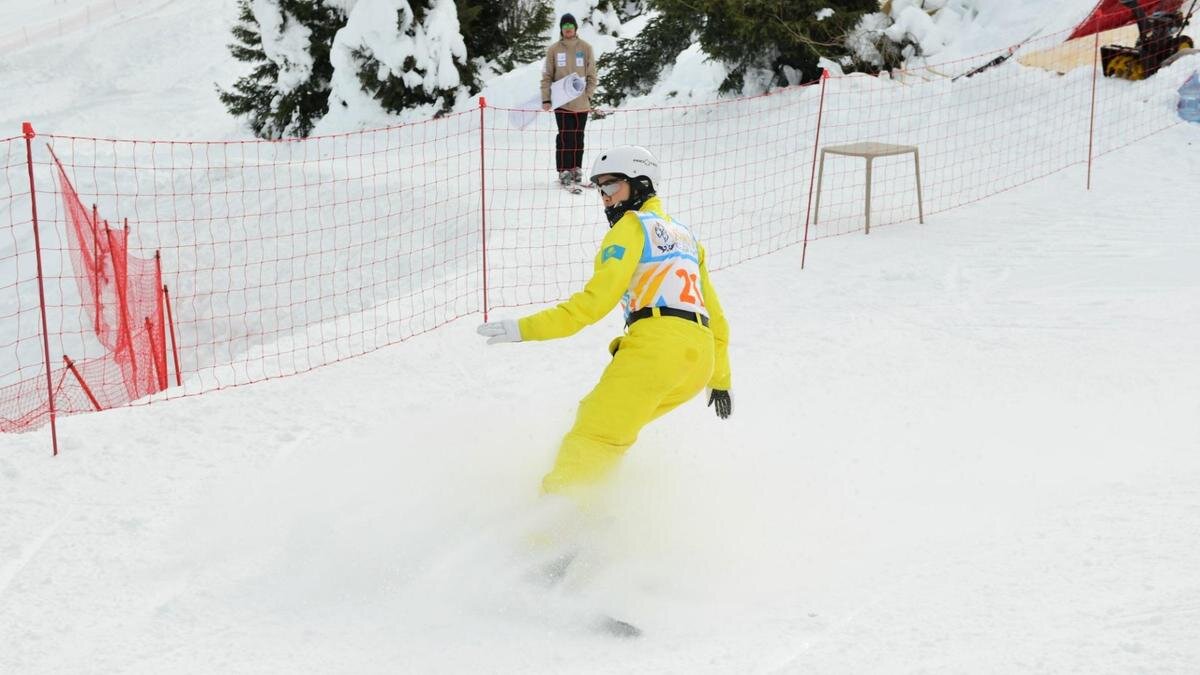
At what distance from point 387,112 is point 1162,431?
43.5ft

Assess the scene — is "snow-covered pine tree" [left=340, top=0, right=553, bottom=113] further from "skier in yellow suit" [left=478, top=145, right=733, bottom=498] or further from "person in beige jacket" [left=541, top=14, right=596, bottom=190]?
"skier in yellow suit" [left=478, top=145, right=733, bottom=498]

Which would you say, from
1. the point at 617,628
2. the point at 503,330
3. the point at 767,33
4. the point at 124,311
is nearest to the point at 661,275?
the point at 503,330

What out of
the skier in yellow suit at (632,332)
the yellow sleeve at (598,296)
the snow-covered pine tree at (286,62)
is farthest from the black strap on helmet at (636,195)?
A: the snow-covered pine tree at (286,62)

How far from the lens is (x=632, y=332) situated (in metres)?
4.68

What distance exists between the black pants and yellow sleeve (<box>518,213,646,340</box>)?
727cm

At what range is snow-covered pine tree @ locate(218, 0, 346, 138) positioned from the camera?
56.9 ft

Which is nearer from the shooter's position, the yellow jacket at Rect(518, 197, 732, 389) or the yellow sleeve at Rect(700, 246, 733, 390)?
the yellow jacket at Rect(518, 197, 732, 389)

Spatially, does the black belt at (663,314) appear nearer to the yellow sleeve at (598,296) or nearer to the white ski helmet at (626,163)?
the yellow sleeve at (598,296)

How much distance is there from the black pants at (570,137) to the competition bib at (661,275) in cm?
716

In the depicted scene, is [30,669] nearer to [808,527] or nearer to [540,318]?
[540,318]

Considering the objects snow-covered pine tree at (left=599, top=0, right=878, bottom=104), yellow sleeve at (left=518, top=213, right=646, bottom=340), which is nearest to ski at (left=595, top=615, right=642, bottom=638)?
yellow sleeve at (left=518, top=213, right=646, bottom=340)

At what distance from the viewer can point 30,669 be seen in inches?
162

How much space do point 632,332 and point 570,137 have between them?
741 cm

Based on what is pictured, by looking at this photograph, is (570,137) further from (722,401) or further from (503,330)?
(503,330)
